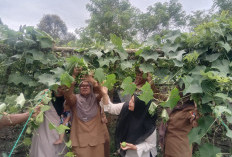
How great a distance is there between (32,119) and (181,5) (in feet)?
52.0

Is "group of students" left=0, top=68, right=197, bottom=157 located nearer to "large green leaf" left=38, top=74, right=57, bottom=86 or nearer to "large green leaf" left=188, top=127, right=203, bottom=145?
"large green leaf" left=38, top=74, right=57, bottom=86

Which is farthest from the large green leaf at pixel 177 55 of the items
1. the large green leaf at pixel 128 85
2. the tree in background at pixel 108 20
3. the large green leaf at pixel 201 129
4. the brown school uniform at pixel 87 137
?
the tree in background at pixel 108 20

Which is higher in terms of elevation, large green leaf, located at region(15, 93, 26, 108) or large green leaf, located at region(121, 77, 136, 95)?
large green leaf, located at region(121, 77, 136, 95)

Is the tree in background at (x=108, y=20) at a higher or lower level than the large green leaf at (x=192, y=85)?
higher

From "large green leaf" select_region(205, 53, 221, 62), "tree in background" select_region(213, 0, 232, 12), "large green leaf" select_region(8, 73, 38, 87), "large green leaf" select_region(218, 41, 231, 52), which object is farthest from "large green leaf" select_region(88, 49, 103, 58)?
"tree in background" select_region(213, 0, 232, 12)

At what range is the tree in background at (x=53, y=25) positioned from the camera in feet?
76.3

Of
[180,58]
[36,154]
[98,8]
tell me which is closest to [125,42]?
[180,58]

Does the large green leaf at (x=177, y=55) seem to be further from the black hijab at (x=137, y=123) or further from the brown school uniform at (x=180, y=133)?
the brown school uniform at (x=180, y=133)

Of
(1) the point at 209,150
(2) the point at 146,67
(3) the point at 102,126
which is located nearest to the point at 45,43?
(2) the point at 146,67

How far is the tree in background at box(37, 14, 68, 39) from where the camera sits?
23250 mm

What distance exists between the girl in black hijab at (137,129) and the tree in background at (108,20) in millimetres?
9680

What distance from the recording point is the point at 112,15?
39.2ft

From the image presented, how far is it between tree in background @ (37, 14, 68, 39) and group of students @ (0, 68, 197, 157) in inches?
876

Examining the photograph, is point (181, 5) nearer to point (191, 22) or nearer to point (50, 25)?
point (191, 22)
